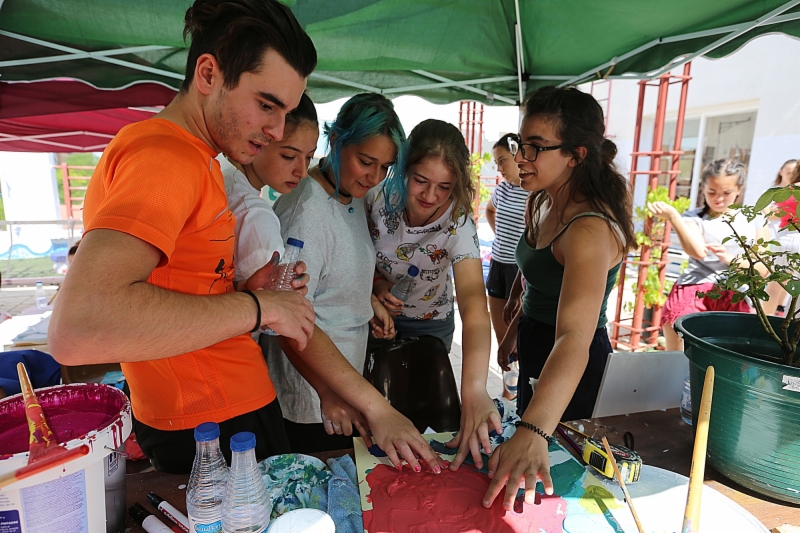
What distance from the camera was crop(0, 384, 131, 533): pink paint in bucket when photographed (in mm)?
656

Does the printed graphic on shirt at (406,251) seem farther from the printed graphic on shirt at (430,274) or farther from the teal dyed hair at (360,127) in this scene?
the teal dyed hair at (360,127)

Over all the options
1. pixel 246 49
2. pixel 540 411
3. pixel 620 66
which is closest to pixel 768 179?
pixel 620 66

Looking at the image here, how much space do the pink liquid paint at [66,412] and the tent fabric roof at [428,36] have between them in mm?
2389

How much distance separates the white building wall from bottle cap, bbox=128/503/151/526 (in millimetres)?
6518

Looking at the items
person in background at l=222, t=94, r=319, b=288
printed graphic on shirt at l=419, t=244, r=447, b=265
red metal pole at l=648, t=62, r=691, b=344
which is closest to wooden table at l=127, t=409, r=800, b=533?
person in background at l=222, t=94, r=319, b=288

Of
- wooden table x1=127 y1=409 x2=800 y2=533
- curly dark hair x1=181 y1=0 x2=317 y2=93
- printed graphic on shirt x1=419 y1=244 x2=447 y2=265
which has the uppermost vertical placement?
curly dark hair x1=181 y1=0 x2=317 y2=93

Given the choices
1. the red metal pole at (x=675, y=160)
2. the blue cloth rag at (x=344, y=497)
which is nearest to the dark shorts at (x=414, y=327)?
the blue cloth rag at (x=344, y=497)

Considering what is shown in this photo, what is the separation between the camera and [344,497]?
102 centimetres

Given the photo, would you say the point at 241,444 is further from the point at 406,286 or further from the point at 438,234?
the point at 406,286

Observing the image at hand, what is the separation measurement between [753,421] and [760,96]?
8.02 metres

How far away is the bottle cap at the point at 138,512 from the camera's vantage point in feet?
3.02

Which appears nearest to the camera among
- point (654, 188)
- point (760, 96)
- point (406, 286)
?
point (406, 286)

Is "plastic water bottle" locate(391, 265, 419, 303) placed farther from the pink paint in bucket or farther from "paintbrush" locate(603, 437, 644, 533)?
the pink paint in bucket

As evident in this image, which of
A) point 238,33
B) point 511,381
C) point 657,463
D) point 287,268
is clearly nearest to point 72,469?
point 287,268
